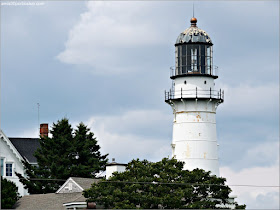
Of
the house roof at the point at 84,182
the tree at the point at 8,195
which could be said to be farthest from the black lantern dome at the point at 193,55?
the tree at the point at 8,195

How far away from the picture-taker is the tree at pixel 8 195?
6777 centimetres

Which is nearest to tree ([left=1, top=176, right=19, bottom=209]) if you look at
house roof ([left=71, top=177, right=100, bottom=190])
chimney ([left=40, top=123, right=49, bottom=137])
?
house roof ([left=71, top=177, right=100, bottom=190])

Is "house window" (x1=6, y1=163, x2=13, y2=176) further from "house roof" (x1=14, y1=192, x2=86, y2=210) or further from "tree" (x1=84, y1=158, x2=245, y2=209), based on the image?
"tree" (x1=84, y1=158, x2=245, y2=209)

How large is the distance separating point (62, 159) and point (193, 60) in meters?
14.2

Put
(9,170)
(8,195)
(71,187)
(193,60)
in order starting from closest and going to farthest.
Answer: (71,187), (8,195), (193,60), (9,170)

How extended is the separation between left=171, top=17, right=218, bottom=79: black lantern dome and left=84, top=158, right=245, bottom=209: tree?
10.4 metres

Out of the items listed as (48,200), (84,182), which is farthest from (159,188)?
(48,200)

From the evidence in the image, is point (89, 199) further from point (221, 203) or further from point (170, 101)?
point (170, 101)

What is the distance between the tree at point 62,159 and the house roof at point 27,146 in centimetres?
426

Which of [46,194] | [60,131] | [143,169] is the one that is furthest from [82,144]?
[143,169]

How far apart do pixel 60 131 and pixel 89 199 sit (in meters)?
22.1

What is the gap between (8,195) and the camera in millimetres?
69688

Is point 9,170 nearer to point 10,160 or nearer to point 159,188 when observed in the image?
point 10,160

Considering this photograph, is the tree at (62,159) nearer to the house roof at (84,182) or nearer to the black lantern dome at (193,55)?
the house roof at (84,182)
